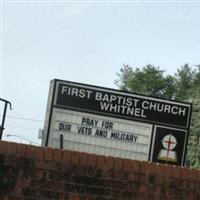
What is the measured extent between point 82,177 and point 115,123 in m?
5.63

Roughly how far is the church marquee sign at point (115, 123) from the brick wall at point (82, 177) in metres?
5.06

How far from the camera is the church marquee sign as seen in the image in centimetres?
1396

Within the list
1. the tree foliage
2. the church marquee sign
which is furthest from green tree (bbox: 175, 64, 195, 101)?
the church marquee sign

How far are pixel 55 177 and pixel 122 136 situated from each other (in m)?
5.86

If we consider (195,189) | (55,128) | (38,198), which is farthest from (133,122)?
(38,198)

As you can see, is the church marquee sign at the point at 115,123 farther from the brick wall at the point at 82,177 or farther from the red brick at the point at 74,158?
the red brick at the point at 74,158

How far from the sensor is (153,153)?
14.5m

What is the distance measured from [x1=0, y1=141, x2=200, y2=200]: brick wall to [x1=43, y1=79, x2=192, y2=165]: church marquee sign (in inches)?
199

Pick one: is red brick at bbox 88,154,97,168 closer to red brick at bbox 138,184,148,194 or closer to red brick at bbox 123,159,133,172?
red brick at bbox 123,159,133,172

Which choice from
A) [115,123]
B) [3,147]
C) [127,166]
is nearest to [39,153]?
[3,147]

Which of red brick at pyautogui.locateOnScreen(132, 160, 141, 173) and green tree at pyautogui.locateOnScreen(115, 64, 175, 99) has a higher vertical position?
green tree at pyautogui.locateOnScreen(115, 64, 175, 99)

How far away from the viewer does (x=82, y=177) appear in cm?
861

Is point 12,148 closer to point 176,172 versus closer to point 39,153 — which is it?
point 39,153

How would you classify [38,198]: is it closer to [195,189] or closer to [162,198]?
[162,198]
